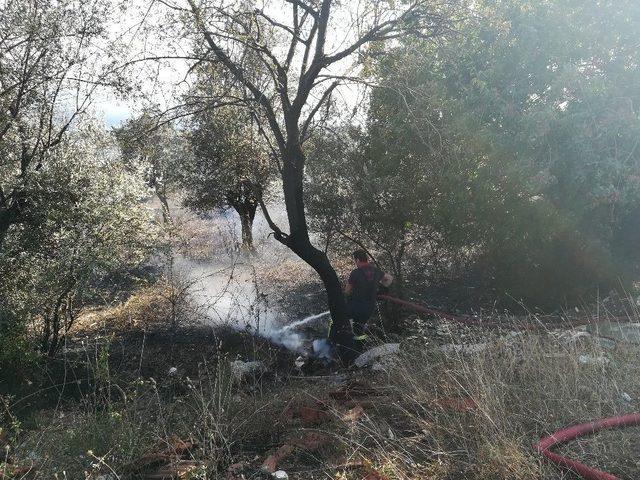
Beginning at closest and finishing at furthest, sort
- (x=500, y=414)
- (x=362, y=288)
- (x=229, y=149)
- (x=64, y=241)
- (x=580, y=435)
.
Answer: (x=580, y=435)
(x=500, y=414)
(x=362, y=288)
(x=64, y=241)
(x=229, y=149)

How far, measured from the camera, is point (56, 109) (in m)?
9.48

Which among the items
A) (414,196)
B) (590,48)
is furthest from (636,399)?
(590,48)

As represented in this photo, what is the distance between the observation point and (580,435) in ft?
10.3

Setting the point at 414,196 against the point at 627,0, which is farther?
the point at 414,196

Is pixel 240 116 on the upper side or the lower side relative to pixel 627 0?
lower

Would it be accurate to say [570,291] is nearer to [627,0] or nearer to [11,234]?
[627,0]

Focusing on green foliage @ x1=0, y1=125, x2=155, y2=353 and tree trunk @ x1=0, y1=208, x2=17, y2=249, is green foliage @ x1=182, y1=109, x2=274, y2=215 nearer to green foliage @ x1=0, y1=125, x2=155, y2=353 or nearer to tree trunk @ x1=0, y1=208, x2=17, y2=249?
green foliage @ x1=0, y1=125, x2=155, y2=353

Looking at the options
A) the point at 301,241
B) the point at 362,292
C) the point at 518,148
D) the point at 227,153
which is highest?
the point at 227,153

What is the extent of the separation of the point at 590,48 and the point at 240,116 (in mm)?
6217

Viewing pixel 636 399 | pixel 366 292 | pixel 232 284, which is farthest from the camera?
pixel 232 284

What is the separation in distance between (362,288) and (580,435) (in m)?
4.61

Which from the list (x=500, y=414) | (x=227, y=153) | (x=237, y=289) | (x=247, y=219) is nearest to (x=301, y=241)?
(x=237, y=289)

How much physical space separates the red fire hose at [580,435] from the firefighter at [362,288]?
446cm

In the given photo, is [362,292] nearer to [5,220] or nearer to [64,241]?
[64,241]
